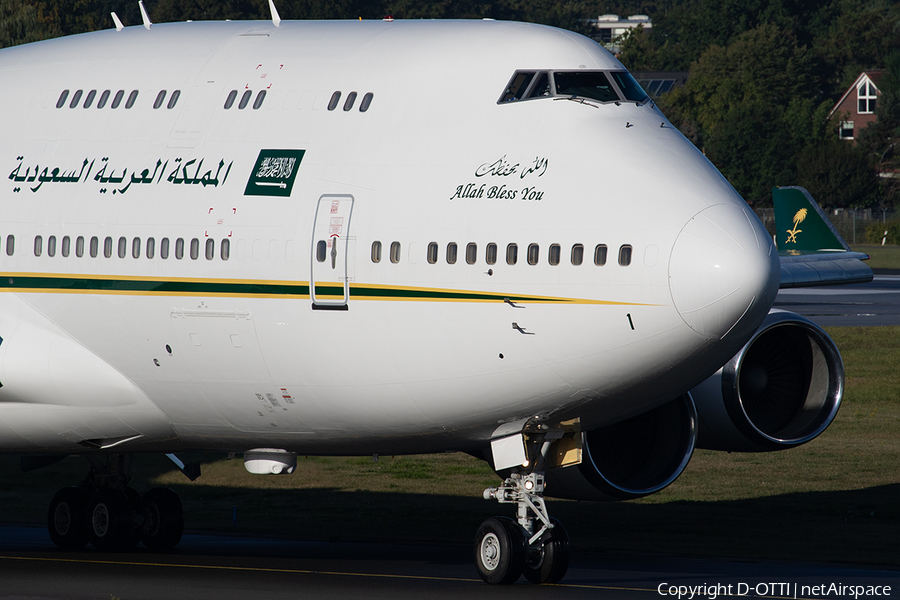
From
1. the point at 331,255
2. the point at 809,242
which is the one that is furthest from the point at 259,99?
the point at 809,242

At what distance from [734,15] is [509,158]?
137831mm

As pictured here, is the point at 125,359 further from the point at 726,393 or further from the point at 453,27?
the point at 726,393

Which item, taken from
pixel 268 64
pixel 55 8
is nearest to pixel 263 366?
pixel 268 64

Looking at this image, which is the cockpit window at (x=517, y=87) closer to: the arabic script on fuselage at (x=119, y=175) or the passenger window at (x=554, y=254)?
the passenger window at (x=554, y=254)

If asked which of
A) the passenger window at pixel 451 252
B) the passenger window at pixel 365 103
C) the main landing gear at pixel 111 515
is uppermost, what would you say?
the passenger window at pixel 365 103

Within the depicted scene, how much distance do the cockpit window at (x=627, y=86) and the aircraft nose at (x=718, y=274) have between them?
205 centimetres

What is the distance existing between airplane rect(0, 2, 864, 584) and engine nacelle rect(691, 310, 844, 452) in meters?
0.04

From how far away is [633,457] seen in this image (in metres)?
17.8

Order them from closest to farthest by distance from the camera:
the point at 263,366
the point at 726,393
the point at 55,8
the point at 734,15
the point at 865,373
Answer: the point at 263,366 → the point at 726,393 → the point at 865,373 → the point at 55,8 → the point at 734,15

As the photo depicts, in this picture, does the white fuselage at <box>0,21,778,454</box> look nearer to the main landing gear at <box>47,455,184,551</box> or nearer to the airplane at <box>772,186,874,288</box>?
the main landing gear at <box>47,455,184,551</box>

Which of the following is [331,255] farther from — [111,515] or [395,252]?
[111,515]

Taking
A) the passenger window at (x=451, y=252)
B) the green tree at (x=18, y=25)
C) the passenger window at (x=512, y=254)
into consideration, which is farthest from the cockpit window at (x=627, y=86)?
the green tree at (x=18, y=25)

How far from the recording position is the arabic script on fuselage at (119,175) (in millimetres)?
16062

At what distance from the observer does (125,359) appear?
16.3 metres
